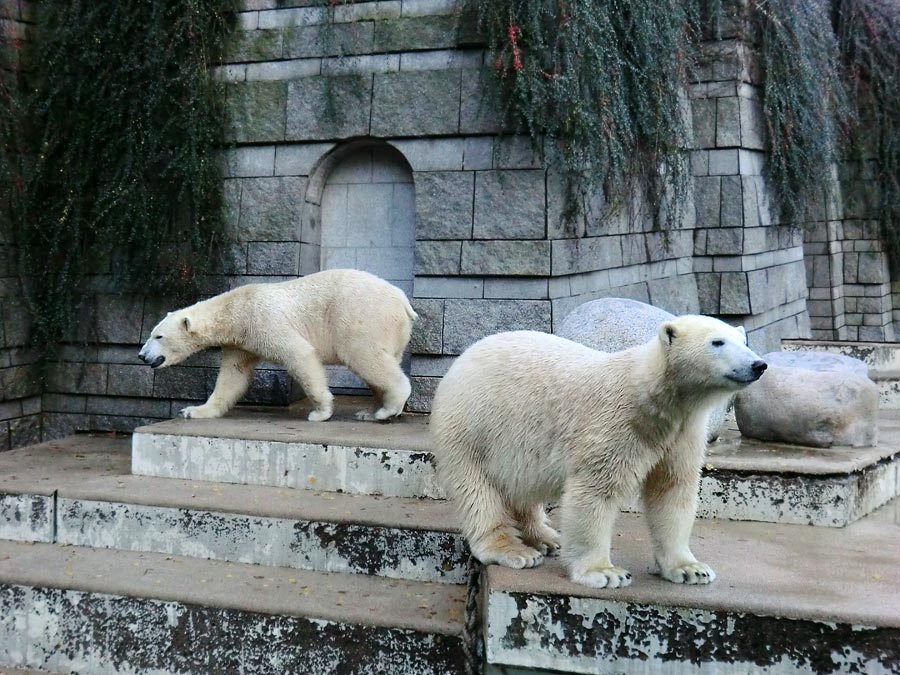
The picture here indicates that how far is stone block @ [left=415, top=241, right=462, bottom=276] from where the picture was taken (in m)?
5.71

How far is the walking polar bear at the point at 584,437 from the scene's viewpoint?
9.25ft

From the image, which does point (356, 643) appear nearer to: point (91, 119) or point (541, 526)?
point (541, 526)

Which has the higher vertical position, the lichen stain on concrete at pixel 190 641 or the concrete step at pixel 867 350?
the concrete step at pixel 867 350

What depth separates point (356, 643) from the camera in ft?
11.3

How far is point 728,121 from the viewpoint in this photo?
22.1ft

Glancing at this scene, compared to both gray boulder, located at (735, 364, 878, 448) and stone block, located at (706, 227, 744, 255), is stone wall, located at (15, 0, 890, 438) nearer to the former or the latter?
stone block, located at (706, 227, 744, 255)

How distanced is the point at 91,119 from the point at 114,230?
2.58 feet

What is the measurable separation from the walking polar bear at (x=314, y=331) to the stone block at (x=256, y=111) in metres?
1.29

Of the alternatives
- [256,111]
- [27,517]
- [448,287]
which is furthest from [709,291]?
[27,517]

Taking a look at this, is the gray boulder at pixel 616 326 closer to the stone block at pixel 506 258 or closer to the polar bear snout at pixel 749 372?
the stone block at pixel 506 258

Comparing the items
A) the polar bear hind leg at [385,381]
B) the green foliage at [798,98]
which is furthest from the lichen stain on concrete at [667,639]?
the green foliage at [798,98]

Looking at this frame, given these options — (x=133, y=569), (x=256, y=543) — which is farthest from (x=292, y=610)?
(x=133, y=569)

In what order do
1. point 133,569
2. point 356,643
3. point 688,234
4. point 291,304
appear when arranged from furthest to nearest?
point 688,234, point 291,304, point 133,569, point 356,643

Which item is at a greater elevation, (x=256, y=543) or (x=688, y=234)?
(x=688, y=234)
